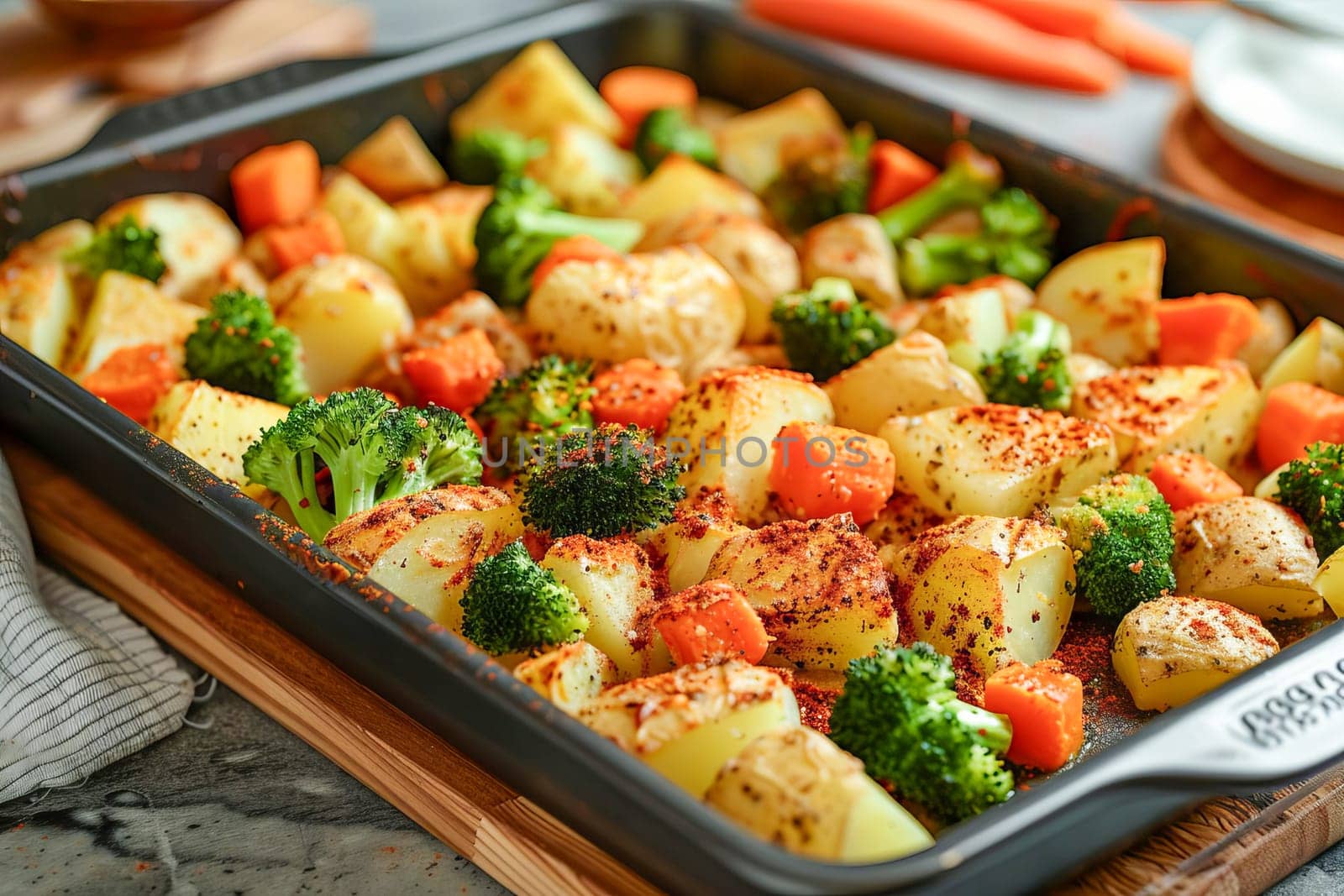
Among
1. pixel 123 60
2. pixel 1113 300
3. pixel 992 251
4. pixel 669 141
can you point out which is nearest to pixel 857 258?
pixel 992 251

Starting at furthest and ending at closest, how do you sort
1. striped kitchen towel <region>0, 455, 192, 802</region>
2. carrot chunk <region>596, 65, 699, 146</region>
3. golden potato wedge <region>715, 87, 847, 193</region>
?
carrot chunk <region>596, 65, 699, 146</region>
golden potato wedge <region>715, 87, 847, 193</region>
striped kitchen towel <region>0, 455, 192, 802</region>

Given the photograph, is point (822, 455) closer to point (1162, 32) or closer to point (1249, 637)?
point (1249, 637)

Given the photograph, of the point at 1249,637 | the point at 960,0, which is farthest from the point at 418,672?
the point at 960,0

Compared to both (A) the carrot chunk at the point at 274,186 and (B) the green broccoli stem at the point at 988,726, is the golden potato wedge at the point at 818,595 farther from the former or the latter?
(A) the carrot chunk at the point at 274,186

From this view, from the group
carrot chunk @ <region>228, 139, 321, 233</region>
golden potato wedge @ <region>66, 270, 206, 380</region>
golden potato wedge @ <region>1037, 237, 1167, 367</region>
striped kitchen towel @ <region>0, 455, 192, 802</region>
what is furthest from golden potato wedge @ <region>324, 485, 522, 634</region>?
golden potato wedge @ <region>1037, 237, 1167, 367</region>


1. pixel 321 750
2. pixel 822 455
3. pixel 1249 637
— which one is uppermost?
pixel 822 455

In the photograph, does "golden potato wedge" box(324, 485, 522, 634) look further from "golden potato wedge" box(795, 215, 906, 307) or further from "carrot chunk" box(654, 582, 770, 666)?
"golden potato wedge" box(795, 215, 906, 307)
